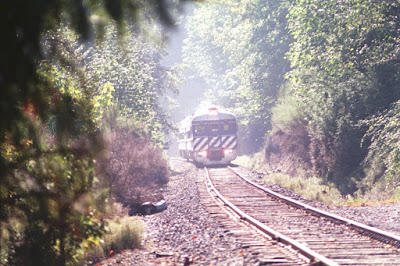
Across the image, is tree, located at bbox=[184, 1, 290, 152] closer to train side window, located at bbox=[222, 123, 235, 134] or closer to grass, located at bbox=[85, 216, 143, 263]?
train side window, located at bbox=[222, 123, 235, 134]

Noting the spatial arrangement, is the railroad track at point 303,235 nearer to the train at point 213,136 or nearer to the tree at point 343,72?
the tree at point 343,72

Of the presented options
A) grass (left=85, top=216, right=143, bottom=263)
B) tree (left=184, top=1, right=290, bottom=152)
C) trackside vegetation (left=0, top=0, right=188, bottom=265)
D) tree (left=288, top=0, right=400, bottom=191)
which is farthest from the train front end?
grass (left=85, top=216, right=143, bottom=263)

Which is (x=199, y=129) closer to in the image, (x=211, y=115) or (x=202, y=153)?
(x=211, y=115)

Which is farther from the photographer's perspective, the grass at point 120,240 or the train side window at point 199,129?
the train side window at point 199,129

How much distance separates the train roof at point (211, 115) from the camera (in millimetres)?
27031

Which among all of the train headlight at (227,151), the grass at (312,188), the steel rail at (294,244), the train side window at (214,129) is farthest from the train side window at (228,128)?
the steel rail at (294,244)

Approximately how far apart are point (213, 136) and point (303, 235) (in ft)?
62.8

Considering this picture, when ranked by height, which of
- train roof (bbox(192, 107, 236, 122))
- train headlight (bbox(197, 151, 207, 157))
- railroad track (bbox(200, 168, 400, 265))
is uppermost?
train roof (bbox(192, 107, 236, 122))

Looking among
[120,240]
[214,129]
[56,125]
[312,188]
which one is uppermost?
[214,129]

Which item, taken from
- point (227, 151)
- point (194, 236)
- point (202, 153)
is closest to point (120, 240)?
point (194, 236)

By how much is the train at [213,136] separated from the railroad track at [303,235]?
13.8m

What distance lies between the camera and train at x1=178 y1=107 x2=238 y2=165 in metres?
26.8

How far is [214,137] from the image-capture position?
26797 mm

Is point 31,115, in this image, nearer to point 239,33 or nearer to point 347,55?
point 347,55
